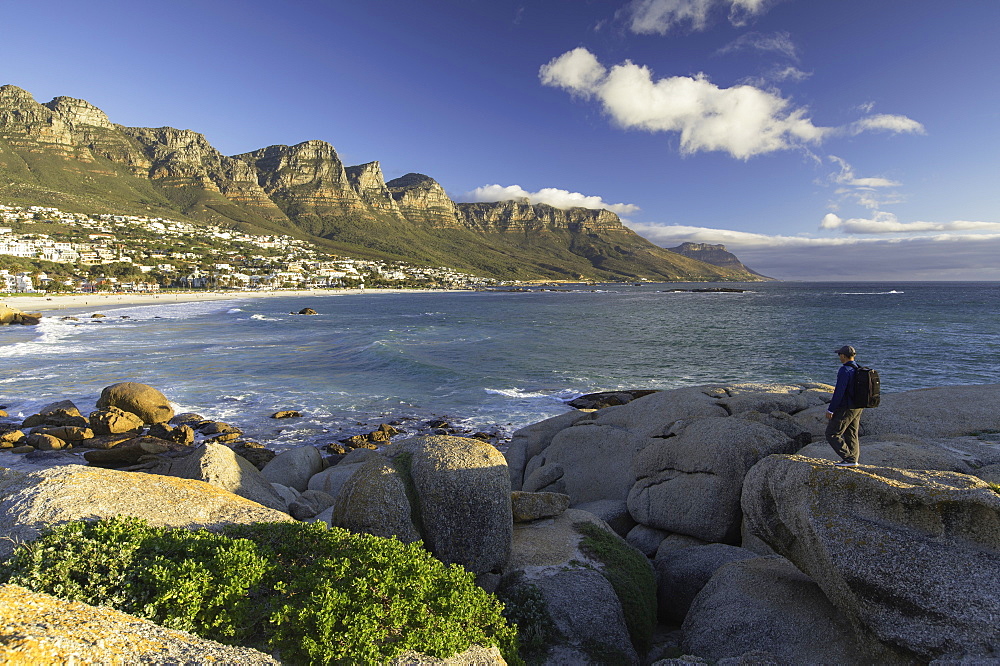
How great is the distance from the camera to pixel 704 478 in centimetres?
957

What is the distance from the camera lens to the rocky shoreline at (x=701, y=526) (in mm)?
4918

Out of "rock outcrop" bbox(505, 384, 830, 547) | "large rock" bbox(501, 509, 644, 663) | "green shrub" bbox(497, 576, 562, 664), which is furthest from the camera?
"rock outcrop" bbox(505, 384, 830, 547)

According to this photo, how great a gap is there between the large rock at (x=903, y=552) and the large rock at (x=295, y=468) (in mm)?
14258

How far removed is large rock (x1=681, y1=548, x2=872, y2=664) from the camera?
5570mm

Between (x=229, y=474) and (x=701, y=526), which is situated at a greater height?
(x=229, y=474)

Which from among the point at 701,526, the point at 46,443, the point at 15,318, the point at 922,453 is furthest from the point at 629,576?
the point at 15,318

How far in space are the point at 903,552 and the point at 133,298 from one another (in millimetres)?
142965

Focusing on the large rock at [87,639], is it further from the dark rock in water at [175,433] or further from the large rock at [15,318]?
the large rock at [15,318]

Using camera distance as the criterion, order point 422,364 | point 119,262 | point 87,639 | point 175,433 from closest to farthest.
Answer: point 87,639, point 175,433, point 422,364, point 119,262

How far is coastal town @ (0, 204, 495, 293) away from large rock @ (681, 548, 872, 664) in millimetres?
151296

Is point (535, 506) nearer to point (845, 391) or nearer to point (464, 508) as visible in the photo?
point (464, 508)

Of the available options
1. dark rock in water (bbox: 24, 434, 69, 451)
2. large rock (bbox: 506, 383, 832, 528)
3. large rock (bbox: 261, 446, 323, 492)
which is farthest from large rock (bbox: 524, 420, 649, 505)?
dark rock in water (bbox: 24, 434, 69, 451)

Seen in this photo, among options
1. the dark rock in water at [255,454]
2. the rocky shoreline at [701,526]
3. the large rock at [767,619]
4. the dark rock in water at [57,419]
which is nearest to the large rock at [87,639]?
the rocky shoreline at [701,526]

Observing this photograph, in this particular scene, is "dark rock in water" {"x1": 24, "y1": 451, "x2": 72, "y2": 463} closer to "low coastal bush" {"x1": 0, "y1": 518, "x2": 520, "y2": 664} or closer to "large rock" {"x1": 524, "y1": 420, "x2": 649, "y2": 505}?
"low coastal bush" {"x1": 0, "y1": 518, "x2": 520, "y2": 664}
